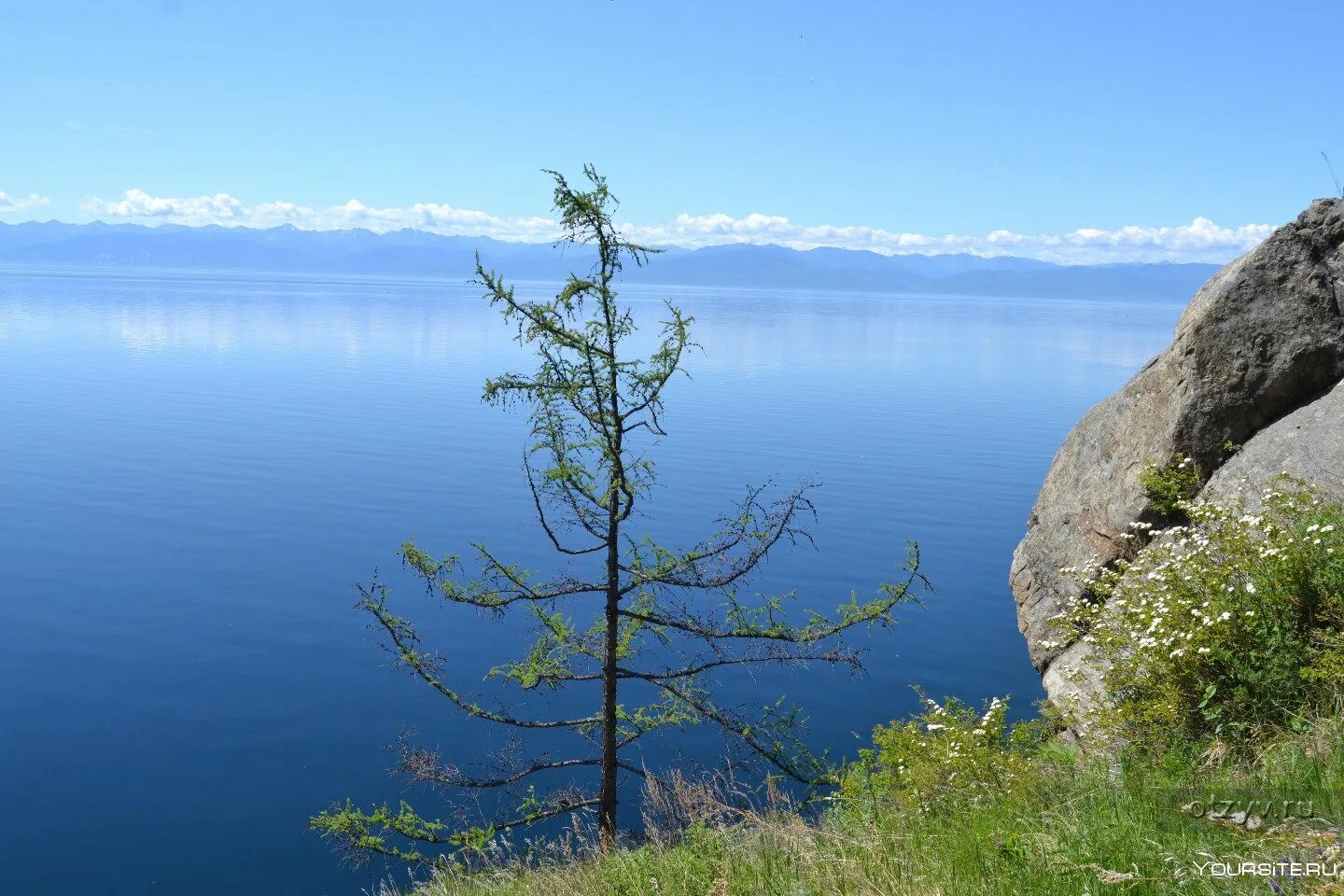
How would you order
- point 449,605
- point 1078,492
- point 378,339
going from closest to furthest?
1. point 1078,492
2. point 449,605
3. point 378,339

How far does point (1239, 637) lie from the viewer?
30.7 feet

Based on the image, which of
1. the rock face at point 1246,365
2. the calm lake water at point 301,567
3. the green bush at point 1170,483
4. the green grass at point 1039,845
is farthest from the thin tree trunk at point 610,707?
the green bush at point 1170,483

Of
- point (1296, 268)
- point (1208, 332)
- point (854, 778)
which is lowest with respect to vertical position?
point (854, 778)

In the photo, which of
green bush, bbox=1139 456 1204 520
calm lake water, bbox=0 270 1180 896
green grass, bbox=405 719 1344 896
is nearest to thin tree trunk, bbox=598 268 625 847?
green grass, bbox=405 719 1344 896

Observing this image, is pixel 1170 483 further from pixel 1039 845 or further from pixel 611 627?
pixel 1039 845

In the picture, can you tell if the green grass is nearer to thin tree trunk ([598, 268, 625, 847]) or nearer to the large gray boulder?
thin tree trunk ([598, 268, 625, 847])

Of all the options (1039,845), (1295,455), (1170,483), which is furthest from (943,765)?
(1295,455)

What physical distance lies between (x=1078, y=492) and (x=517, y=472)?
31302 mm

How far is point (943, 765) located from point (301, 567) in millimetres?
26163

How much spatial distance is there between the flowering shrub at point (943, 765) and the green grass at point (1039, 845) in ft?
0.99

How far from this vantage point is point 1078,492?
17.3 metres

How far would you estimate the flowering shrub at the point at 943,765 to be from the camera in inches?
344

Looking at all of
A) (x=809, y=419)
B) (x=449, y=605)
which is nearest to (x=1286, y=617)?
(x=449, y=605)

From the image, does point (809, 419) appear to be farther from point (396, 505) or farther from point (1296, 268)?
point (1296, 268)
